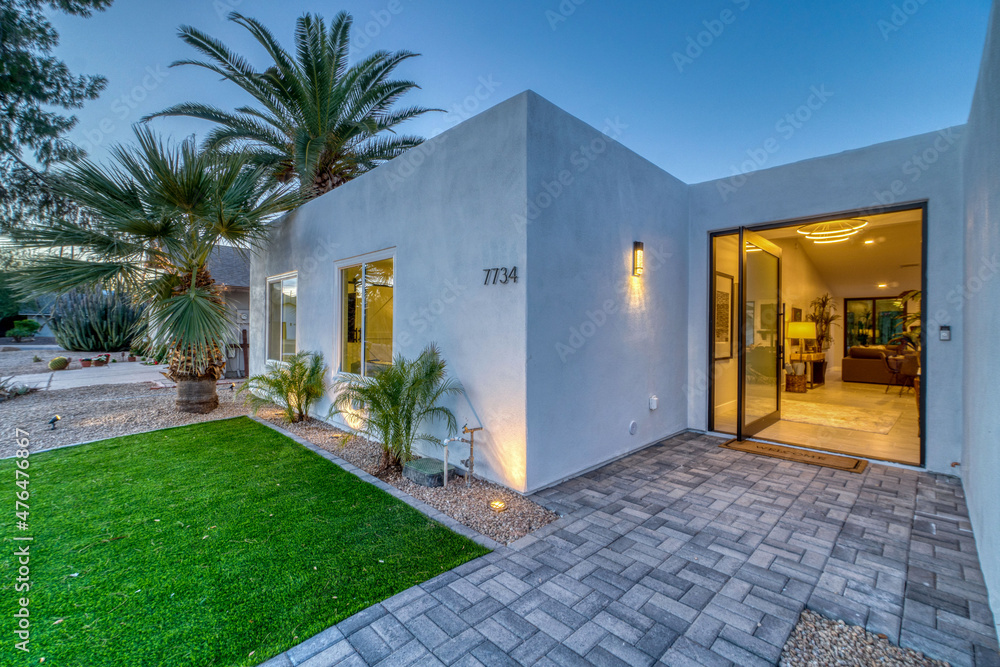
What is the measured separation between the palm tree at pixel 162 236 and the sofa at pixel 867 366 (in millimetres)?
14866

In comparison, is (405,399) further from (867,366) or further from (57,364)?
(57,364)

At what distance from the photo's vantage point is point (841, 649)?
2006 mm

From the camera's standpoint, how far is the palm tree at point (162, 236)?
5875 millimetres

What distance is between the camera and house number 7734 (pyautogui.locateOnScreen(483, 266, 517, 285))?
3806 millimetres

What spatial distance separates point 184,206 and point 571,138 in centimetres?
600

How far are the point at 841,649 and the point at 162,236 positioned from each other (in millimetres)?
8969

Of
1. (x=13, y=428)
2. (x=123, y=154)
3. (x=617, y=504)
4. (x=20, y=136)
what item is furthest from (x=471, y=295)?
(x=20, y=136)

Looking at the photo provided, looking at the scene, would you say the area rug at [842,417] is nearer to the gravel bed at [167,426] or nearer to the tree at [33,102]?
the gravel bed at [167,426]

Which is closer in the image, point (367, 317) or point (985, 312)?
point (985, 312)

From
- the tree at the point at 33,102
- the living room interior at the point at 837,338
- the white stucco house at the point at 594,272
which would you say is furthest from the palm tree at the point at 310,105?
the living room interior at the point at 837,338

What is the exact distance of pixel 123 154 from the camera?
5941 mm

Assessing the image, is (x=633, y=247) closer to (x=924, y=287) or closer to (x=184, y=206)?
(x=924, y=287)

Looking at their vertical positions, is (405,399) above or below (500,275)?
below

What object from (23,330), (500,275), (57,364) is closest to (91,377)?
(57,364)
